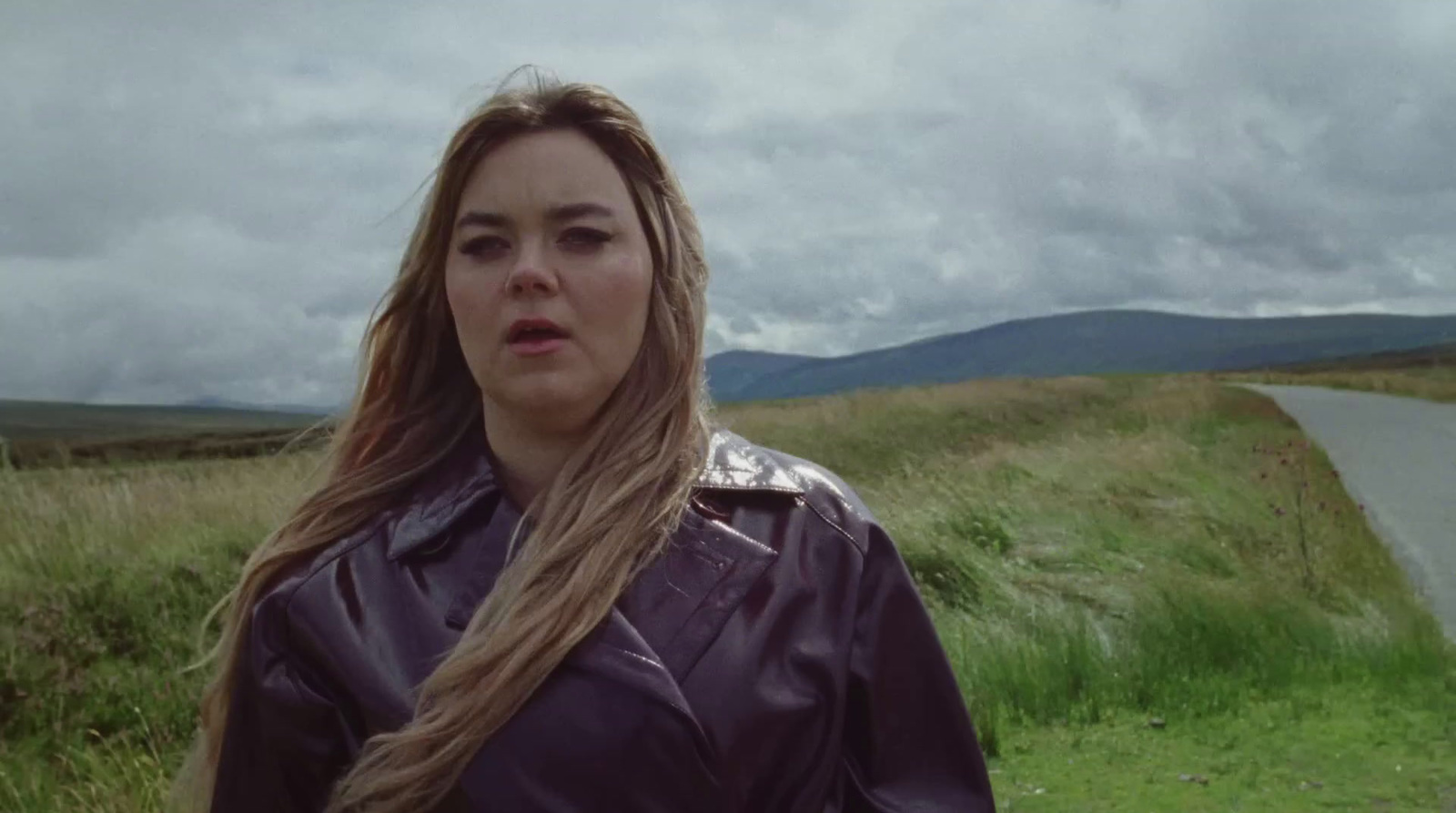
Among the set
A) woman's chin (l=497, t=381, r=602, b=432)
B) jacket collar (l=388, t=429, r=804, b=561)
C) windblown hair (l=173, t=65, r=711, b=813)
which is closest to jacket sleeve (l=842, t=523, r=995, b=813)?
jacket collar (l=388, t=429, r=804, b=561)

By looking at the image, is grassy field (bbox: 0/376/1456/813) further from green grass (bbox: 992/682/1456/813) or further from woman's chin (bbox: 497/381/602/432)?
woman's chin (bbox: 497/381/602/432)

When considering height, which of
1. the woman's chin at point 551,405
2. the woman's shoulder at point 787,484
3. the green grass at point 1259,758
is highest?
the woman's chin at point 551,405

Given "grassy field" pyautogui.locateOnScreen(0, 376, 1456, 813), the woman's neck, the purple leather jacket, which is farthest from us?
"grassy field" pyautogui.locateOnScreen(0, 376, 1456, 813)

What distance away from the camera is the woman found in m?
1.76

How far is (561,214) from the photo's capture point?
1958 mm

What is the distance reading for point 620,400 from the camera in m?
2.01

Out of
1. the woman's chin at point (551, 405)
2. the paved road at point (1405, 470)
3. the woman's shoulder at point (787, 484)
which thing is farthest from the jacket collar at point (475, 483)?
the paved road at point (1405, 470)

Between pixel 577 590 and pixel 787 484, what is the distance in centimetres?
39

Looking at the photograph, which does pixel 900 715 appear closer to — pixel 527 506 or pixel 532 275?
pixel 527 506

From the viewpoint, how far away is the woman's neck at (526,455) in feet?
6.72

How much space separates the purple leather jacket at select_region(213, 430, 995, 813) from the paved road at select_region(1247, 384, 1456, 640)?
534 centimetres

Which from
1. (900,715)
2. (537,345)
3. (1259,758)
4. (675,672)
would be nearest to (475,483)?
(537,345)

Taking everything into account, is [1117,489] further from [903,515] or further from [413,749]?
[413,749]

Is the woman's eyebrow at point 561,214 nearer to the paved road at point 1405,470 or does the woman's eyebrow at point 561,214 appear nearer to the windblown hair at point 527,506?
the windblown hair at point 527,506
